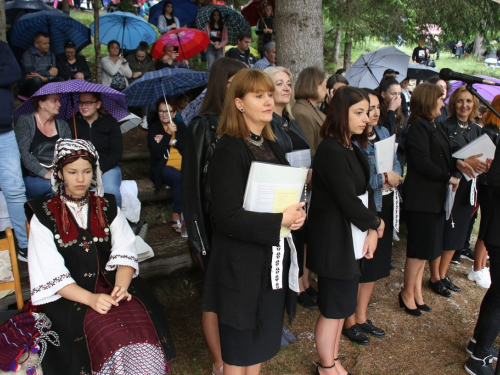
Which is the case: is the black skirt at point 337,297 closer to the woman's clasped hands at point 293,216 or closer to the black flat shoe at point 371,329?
the woman's clasped hands at point 293,216

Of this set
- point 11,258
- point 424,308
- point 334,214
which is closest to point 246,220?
point 334,214

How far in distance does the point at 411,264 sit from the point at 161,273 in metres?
2.26

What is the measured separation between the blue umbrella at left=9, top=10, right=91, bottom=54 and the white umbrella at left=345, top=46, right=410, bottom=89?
473 cm

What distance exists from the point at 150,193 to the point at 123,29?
208 inches

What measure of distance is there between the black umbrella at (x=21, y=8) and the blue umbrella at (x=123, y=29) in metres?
1.02

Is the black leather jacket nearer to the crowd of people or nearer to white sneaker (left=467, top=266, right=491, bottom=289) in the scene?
the crowd of people

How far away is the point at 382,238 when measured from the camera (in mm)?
3635

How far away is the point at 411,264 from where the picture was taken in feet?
13.4

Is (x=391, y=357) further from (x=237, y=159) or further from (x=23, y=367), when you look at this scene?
(x=23, y=367)

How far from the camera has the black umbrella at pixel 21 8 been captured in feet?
27.0

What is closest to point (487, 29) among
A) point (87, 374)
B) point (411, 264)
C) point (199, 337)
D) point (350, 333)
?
point (411, 264)

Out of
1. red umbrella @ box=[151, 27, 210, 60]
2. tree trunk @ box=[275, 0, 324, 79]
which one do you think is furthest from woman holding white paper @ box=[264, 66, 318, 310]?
A: red umbrella @ box=[151, 27, 210, 60]

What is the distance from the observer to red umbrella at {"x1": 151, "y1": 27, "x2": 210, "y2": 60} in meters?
7.94

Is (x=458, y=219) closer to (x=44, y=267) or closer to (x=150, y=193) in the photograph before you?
(x=150, y=193)
